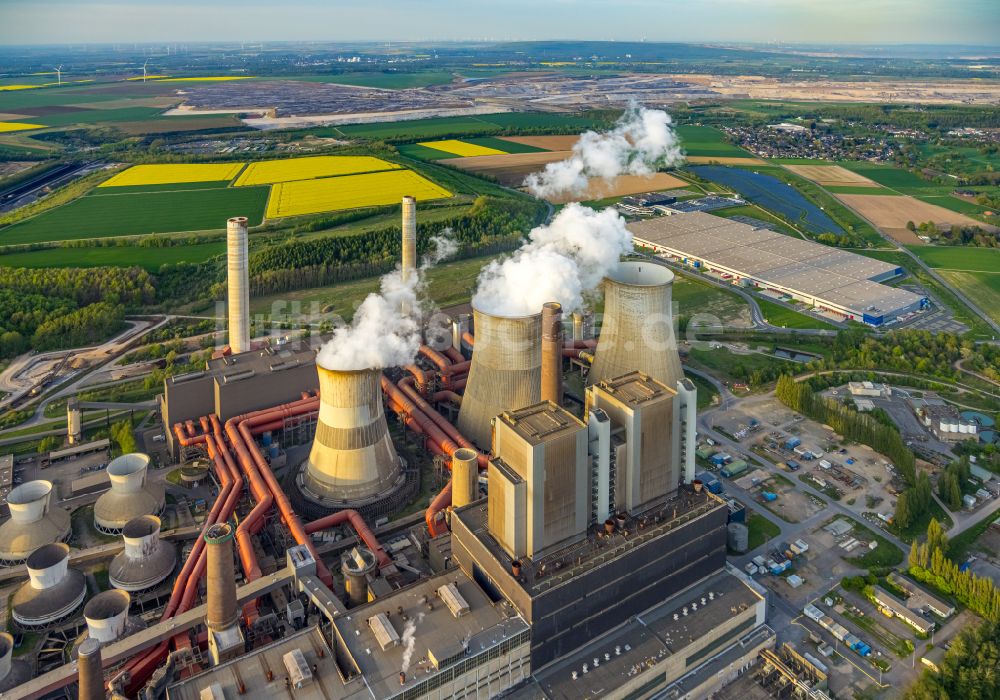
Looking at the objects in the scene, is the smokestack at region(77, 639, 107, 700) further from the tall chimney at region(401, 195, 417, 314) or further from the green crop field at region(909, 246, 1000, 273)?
the green crop field at region(909, 246, 1000, 273)

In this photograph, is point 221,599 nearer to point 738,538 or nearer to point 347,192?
point 738,538

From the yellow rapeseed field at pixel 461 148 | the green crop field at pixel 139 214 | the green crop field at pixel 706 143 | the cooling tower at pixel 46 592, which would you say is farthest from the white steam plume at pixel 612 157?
the cooling tower at pixel 46 592

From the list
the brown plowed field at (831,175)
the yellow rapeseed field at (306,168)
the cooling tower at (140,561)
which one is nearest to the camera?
the cooling tower at (140,561)

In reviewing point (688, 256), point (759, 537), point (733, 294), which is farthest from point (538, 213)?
point (759, 537)

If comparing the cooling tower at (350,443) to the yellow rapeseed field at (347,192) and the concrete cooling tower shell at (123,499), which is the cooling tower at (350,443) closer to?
the concrete cooling tower shell at (123,499)

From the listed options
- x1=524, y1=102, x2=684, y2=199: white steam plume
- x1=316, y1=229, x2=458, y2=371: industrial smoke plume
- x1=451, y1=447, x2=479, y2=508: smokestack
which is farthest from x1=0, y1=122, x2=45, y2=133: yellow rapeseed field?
x1=451, y1=447, x2=479, y2=508: smokestack

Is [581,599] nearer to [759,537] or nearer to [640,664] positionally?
[640,664]

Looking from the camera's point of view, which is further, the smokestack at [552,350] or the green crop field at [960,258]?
the green crop field at [960,258]
